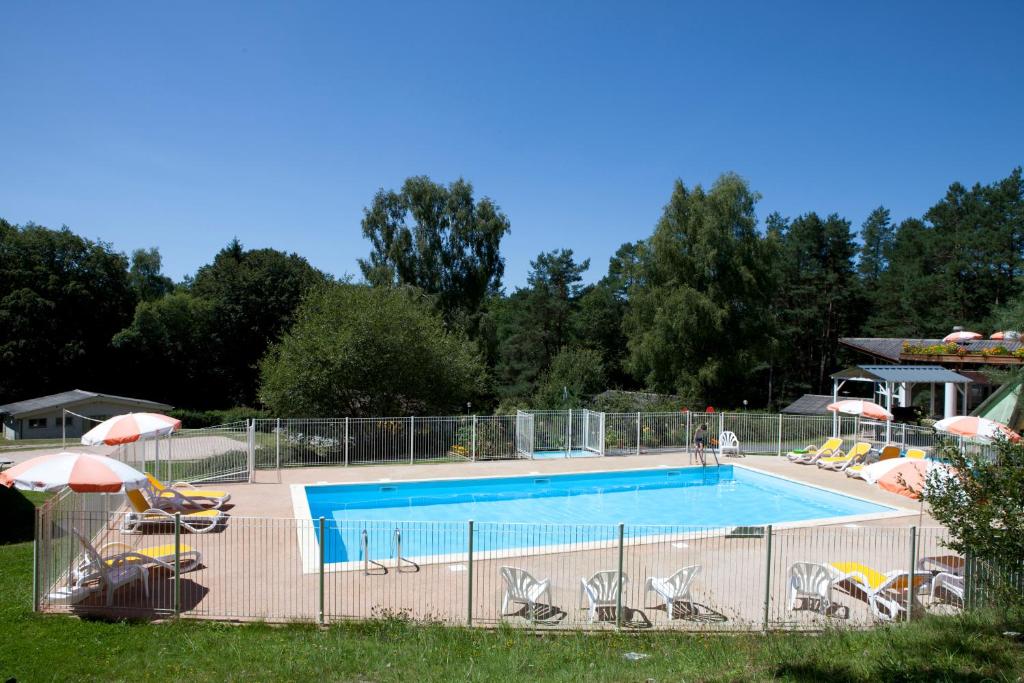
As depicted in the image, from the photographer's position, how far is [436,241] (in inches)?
1582

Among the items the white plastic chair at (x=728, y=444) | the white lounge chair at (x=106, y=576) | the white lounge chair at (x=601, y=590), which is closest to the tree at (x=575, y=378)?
the white plastic chair at (x=728, y=444)

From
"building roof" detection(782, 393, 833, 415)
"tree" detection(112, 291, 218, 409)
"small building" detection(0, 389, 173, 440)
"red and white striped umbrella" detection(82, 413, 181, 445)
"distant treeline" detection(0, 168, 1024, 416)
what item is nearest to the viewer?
"red and white striped umbrella" detection(82, 413, 181, 445)

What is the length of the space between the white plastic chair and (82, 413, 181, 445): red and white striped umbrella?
17213 mm

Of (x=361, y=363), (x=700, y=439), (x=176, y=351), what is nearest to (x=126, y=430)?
(x=361, y=363)

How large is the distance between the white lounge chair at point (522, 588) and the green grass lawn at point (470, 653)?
0.76 meters

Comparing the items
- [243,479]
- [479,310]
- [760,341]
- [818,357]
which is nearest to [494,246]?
[479,310]

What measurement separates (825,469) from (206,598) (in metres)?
18.5

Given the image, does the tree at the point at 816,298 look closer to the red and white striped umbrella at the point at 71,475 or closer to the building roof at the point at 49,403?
the building roof at the point at 49,403

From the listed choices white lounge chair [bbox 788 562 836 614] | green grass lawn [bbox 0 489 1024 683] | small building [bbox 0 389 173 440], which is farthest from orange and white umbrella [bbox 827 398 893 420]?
small building [bbox 0 389 173 440]

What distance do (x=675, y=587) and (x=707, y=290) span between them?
102ft

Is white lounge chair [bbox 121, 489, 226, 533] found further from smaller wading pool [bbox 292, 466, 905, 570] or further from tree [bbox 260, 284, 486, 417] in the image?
tree [bbox 260, 284, 486, 417]

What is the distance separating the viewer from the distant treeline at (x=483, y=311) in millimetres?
26531

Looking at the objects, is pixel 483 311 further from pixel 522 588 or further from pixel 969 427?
pixel 522 588

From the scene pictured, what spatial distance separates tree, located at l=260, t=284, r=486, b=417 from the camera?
81.3ft
